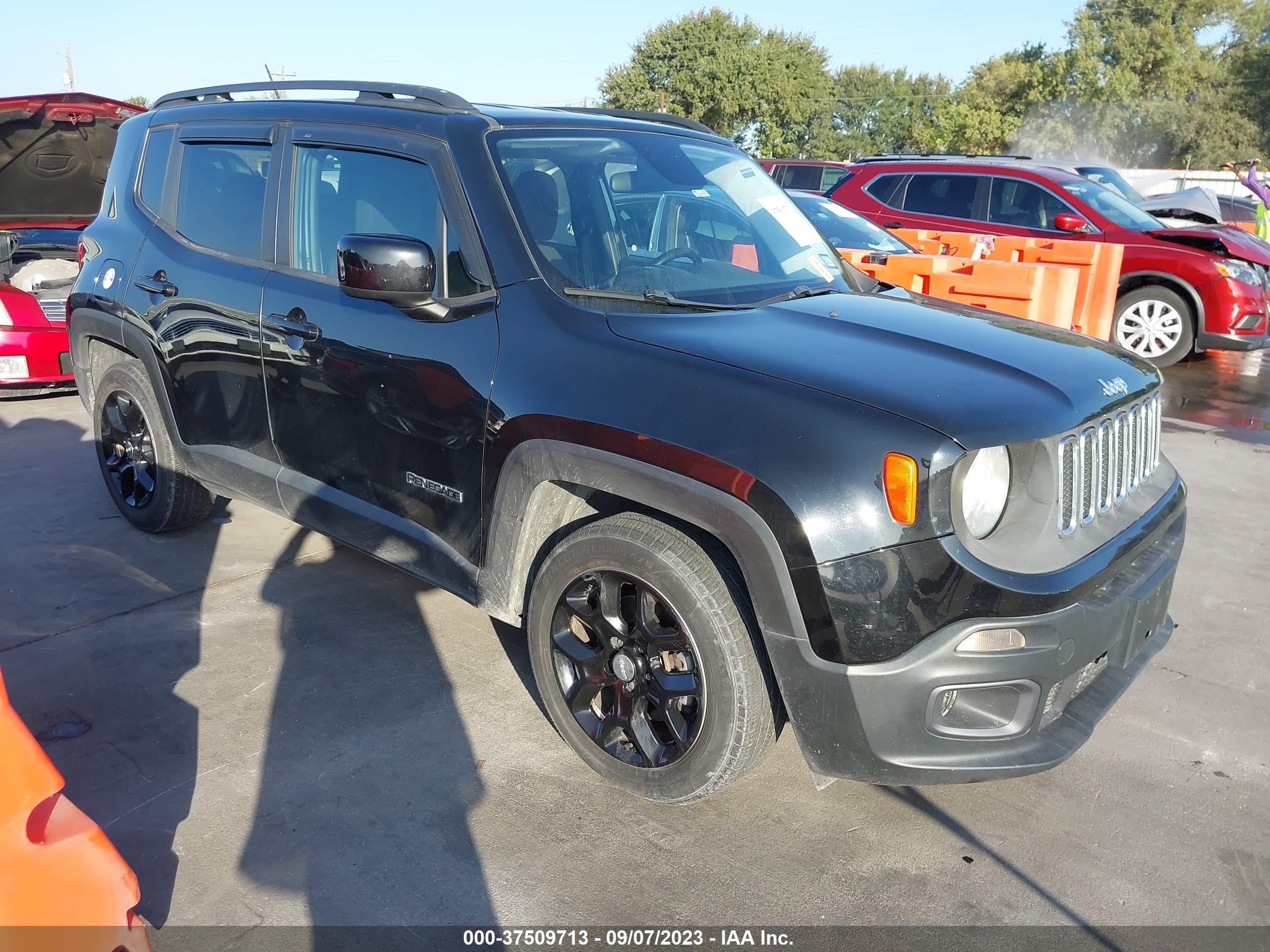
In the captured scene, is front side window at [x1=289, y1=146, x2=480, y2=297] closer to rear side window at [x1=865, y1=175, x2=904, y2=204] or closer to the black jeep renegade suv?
the black jeep renegade suv

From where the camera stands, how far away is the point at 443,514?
3.36 m

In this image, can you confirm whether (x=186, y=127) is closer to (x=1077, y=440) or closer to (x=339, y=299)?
(x=339, y=299)

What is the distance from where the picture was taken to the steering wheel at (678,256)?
341 cm

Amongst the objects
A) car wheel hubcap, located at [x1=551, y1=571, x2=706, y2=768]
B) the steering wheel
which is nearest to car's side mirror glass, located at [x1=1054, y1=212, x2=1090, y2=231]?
the steering wheel

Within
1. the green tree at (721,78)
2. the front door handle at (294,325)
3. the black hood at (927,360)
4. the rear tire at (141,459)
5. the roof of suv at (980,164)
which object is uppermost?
the green tree at (721,78)

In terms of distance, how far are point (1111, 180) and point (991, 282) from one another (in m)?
6.55

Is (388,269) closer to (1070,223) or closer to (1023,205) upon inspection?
(1070,223)

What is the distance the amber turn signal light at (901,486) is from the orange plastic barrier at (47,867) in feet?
5.80

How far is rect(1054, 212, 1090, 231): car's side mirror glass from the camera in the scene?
10.2 metres

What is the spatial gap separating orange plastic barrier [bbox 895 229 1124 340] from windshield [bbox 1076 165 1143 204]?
109 inches

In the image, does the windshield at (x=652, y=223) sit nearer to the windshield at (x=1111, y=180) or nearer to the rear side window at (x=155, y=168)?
the rear side window at (x=155, y=168)

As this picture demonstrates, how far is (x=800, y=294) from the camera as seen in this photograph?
3.51 metres

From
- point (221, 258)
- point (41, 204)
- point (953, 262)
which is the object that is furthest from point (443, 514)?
point (41, 204)

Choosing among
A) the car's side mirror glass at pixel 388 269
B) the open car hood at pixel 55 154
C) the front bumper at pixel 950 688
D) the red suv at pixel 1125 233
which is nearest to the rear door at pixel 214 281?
the car's side mirror glass at pixel 388 269
